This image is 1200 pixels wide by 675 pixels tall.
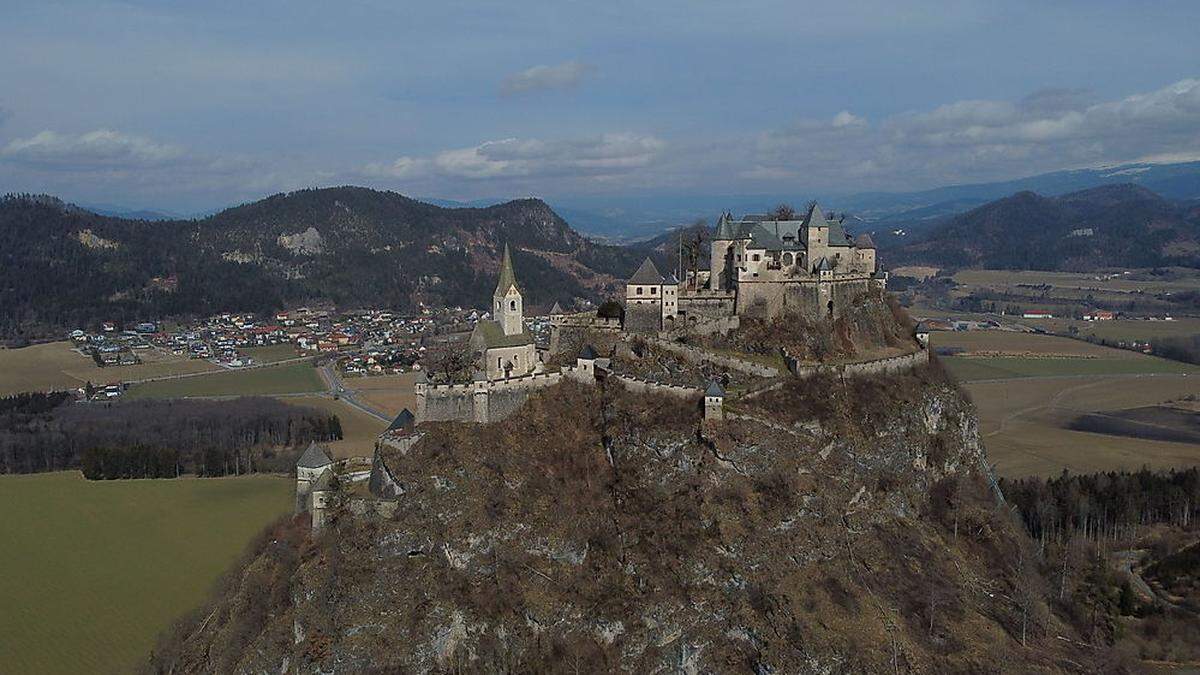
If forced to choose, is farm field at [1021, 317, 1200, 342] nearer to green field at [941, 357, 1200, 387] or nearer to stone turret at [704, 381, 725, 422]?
green field at [941, 357, 1200, 387]

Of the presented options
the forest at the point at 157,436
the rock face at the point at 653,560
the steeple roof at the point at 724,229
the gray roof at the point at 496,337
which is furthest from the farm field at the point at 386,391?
the rock face at the point at 653,560

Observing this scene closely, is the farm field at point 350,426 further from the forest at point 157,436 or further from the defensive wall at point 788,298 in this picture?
the defensive wall at point 788,298

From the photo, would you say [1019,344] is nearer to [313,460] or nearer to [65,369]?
[313,460]

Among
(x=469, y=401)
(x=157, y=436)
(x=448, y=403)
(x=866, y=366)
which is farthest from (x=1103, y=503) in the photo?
(x=157, y=436)

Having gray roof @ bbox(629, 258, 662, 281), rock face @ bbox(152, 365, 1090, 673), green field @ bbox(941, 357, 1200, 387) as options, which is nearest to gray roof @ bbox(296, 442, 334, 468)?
rock face @ bbox(152, 365, 1090, 673)

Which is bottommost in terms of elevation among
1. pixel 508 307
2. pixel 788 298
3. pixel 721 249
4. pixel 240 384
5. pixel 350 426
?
pixel 350 426

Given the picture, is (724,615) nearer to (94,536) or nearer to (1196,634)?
(1196,634)
